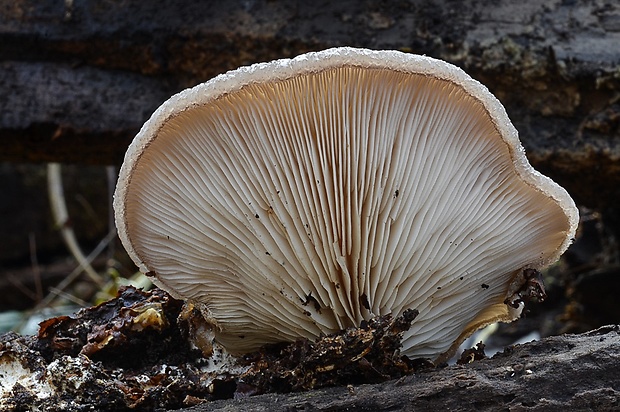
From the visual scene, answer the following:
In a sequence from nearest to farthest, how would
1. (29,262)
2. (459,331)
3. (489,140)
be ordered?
(489,140)
(459,331)
(29,262)

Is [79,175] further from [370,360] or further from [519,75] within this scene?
[370,360]

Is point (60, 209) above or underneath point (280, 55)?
underneath

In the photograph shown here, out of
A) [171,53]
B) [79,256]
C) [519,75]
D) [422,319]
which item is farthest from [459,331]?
[79,256]

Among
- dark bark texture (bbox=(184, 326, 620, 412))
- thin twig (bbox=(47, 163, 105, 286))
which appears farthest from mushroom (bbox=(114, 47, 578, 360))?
thin twig (bbox=(47, 163, 105, 286))

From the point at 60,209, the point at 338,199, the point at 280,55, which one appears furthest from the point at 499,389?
the point at 60,209

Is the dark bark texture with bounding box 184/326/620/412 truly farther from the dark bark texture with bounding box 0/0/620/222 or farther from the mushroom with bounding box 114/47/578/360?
the dark bark texture with bounding box 0/0/620/222

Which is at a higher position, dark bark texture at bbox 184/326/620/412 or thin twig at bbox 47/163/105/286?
dark bark texture at bbox 184/326/620/412

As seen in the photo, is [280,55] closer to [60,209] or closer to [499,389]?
[499,389]

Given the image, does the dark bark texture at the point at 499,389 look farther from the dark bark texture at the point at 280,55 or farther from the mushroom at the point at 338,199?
the dark bark texture at the point at 280,55
